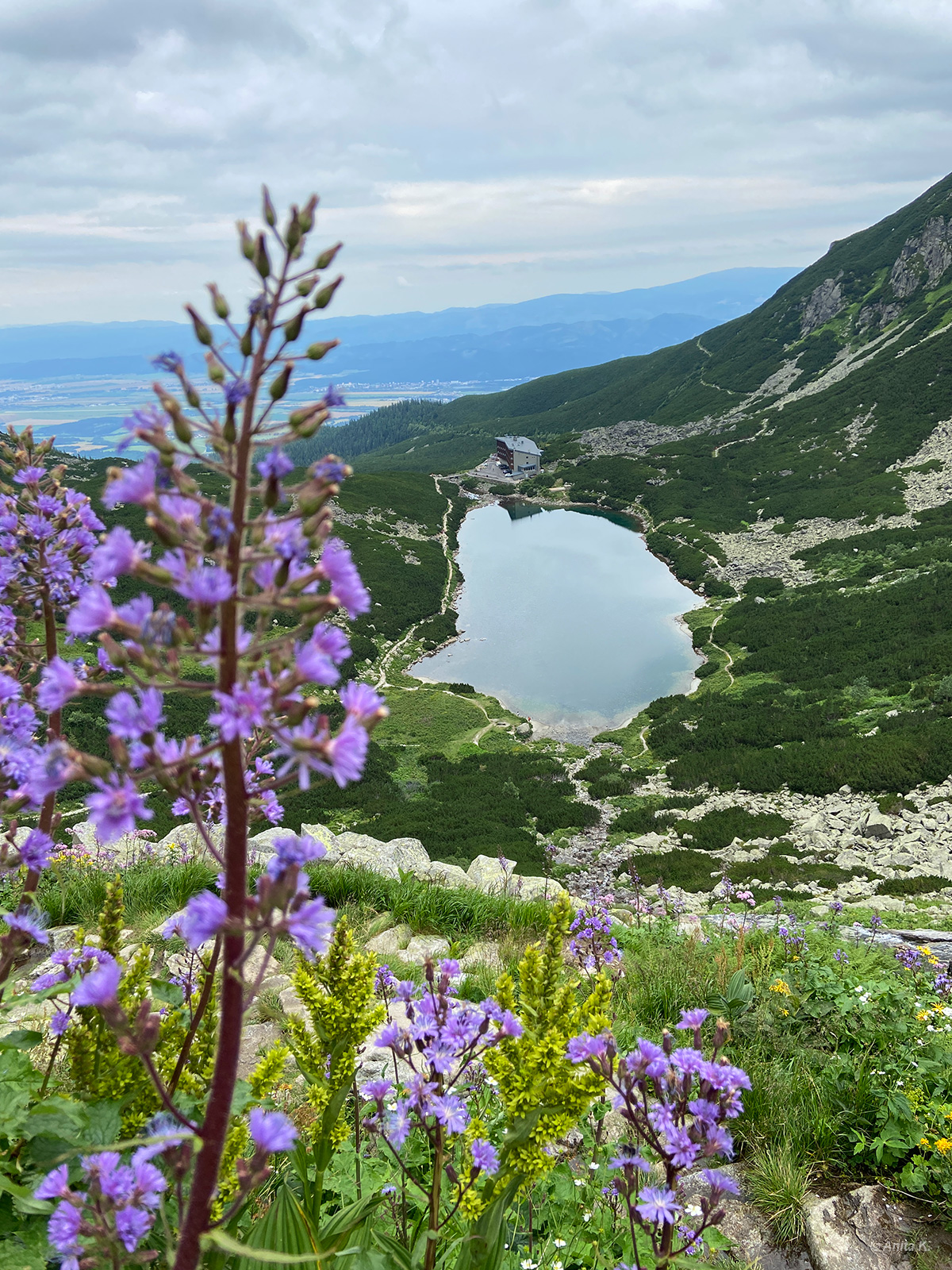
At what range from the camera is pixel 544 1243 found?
10.6 ft

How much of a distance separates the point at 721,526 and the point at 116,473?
75957 mm

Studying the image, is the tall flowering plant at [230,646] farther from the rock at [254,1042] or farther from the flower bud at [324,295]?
the rock at [254,1042]

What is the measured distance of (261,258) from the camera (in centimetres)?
170

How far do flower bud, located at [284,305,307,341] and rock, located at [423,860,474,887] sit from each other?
356 inches

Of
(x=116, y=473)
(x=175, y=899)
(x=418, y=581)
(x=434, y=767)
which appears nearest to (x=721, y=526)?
(x=418, y=581)

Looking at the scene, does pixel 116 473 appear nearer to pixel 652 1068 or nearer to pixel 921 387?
pixel 652 1068

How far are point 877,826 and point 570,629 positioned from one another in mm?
34859

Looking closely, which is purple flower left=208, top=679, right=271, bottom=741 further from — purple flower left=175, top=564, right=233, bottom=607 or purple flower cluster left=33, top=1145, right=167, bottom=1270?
purple flower cluster left=33, top=1145, right=167, bottom=1270

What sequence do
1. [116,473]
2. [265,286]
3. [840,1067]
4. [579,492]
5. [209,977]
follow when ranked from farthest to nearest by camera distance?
[579,492] → [840,1067] → [209,977] → [265,286] → [116,473]

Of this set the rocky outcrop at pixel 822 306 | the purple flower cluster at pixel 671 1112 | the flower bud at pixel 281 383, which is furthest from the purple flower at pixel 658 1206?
the rocky outcrop at pixel 822 306

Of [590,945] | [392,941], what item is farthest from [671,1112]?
[392,941]

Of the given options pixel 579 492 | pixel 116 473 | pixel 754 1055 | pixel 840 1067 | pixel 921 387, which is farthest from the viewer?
pixel 579 492

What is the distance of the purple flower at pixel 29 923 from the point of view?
2402 mm

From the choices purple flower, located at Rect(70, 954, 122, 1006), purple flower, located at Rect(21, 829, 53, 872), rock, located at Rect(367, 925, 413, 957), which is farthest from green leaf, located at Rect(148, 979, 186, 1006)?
rock, located at Rect(367, 925, 413, 957)
